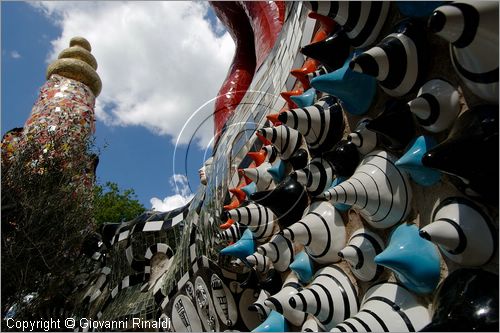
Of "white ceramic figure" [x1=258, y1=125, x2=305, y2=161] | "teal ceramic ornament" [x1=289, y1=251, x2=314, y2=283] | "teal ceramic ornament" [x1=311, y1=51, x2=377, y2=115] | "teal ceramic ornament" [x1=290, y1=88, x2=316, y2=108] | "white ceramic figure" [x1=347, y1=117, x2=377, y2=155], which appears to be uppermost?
"teal ceramic ornament" [x1=290, y1=88, x2=316, y2=108]

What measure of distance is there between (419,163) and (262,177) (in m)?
1.17

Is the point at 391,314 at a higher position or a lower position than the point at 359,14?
lower

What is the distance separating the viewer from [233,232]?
275cm

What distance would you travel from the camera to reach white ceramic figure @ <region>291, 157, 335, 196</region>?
1.97 metres

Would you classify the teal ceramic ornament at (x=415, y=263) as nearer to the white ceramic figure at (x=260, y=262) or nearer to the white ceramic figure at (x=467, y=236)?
the white ceramic figure at (x=467, y=236)

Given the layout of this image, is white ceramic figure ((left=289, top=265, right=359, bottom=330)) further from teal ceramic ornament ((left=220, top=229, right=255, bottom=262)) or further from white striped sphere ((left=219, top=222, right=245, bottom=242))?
white striped sphere ((left=219, top=222, right=245, bottom=242))

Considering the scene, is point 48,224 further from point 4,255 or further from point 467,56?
point 467,56

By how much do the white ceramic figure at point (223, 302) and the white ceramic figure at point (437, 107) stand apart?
179 centimetres

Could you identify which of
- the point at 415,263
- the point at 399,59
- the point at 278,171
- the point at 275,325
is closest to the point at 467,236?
the point at 415,263

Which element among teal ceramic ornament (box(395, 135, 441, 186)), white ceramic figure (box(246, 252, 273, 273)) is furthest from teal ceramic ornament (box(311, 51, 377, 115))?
white ceramic figure (box(246, 252, 273, 273))

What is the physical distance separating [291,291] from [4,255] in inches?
132

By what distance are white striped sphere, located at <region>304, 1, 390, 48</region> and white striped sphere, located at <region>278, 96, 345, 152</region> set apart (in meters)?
0.32

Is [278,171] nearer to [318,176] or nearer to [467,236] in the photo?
[318,176]

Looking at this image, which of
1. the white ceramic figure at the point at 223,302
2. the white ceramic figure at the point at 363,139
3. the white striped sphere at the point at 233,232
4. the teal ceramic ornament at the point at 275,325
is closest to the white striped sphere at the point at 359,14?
the white ceramic figure at the point at 363,139
